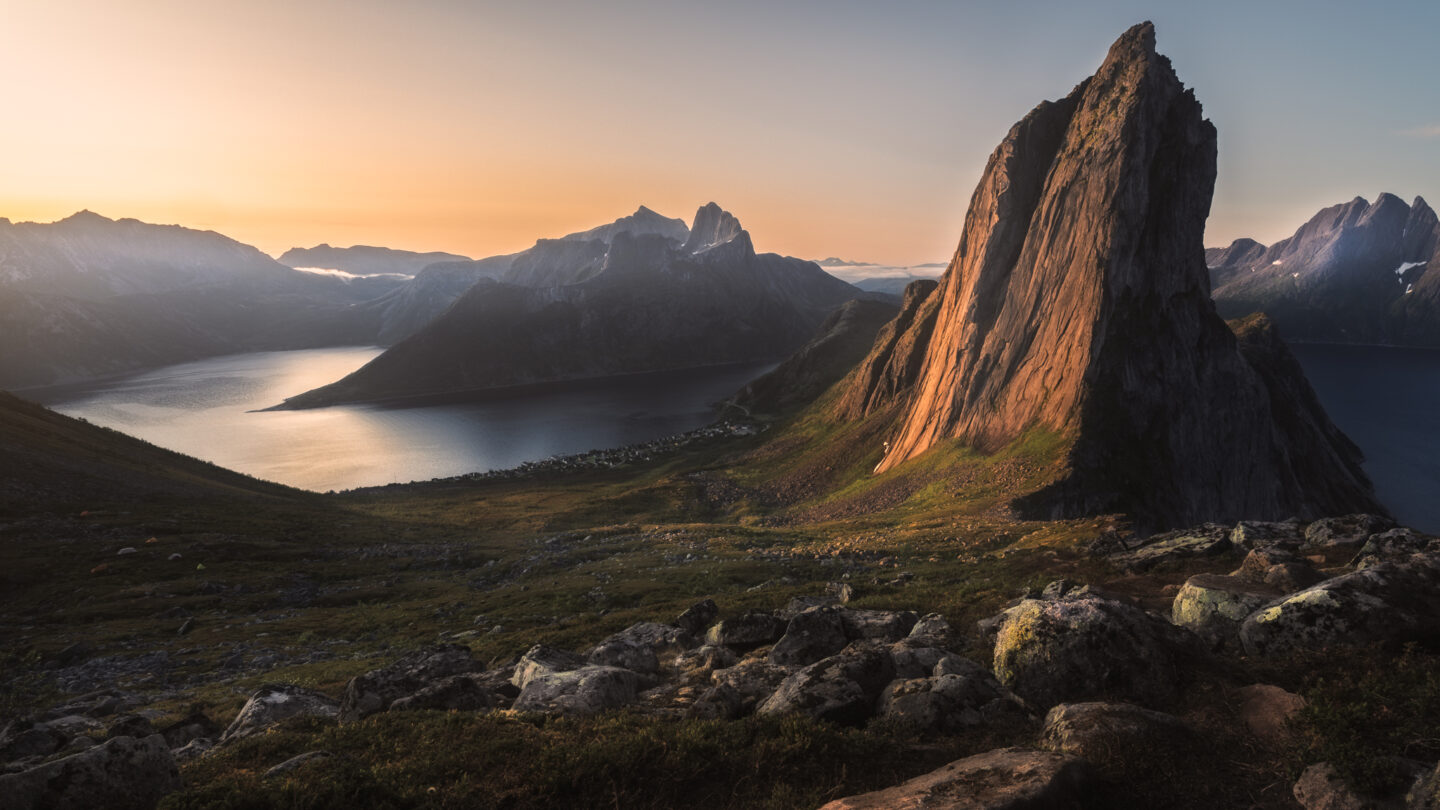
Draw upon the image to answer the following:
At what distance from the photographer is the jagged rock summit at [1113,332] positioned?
55.2 meters

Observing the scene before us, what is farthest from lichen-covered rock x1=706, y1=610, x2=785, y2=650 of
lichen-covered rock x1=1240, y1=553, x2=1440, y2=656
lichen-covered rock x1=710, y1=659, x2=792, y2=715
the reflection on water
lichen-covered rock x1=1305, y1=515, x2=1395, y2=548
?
the reflection on water

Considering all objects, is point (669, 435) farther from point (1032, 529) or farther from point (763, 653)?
point (763, 653)

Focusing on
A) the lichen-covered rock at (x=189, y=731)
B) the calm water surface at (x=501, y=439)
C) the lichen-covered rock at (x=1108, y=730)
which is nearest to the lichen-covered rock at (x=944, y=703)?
the lichen-covered rock at (x=1108, y=730)

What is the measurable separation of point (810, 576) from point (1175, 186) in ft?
200

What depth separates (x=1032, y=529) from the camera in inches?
1510

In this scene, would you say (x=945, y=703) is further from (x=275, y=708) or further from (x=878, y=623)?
(x=275, y=708)

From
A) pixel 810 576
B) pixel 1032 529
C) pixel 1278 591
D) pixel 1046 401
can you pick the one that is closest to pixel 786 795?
pixel 1278 591

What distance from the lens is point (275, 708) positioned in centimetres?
1531

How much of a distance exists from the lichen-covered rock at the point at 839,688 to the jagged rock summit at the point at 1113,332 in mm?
38797

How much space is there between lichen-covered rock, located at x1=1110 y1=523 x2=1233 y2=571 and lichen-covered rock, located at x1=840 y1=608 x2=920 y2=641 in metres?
9.11

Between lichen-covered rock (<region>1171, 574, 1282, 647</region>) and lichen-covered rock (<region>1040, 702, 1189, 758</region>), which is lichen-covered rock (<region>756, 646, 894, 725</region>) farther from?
lichen-covered rock (<region>1171, 574, 1282, 647</region>)

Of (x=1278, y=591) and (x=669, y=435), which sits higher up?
(x=1278, y=591)

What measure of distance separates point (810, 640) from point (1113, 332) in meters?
55.5

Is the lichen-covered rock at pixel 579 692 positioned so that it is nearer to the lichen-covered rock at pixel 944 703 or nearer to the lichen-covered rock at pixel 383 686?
the lichen-covered rock at pixel 383 686
